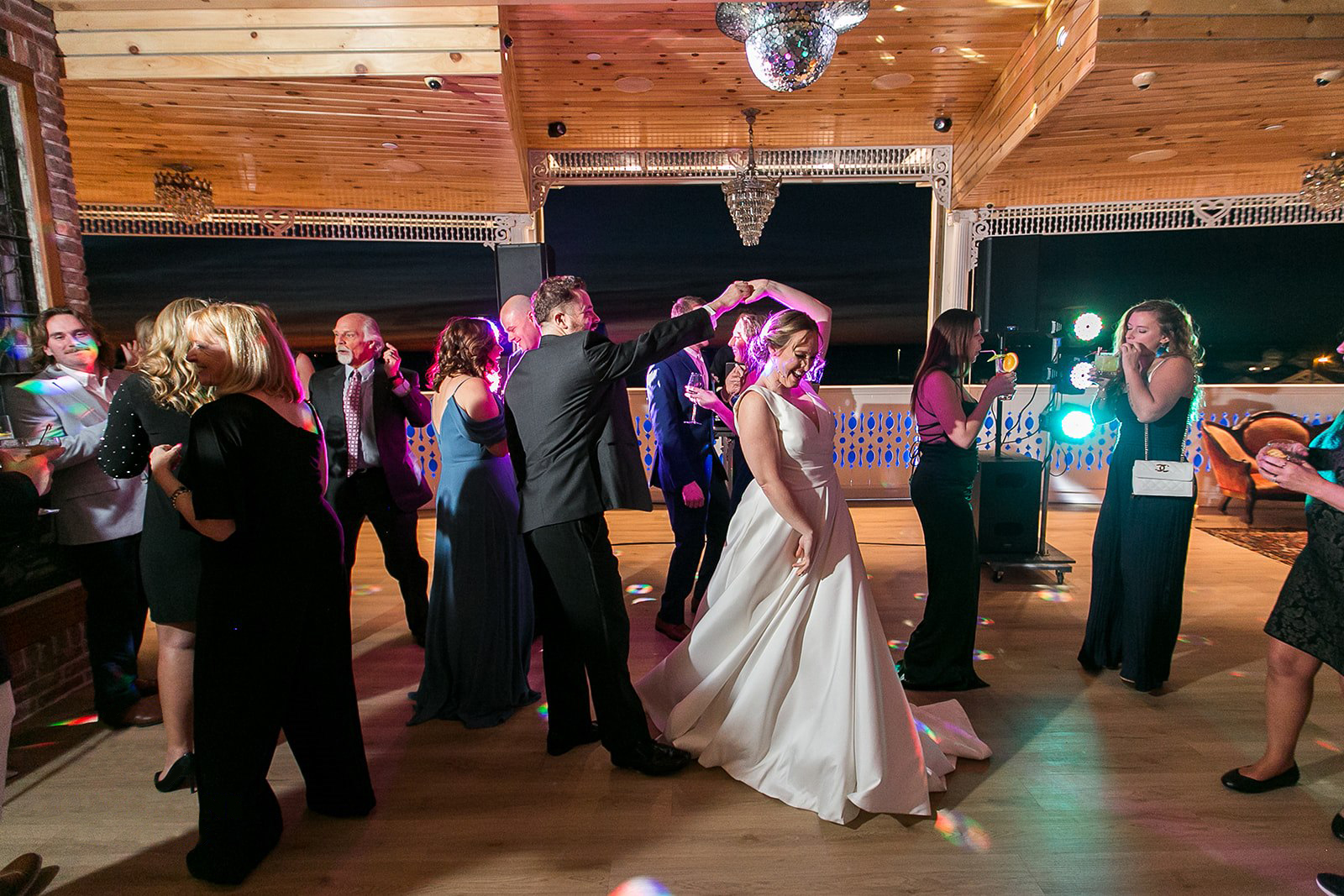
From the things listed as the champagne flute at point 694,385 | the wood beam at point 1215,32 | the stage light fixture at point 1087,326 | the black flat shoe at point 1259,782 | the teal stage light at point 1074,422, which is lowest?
the black flat shoe at point 1259,782

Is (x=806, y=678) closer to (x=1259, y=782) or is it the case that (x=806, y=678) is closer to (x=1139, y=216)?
(x=1259, y=782)

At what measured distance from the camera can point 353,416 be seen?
Result: 10.7 feet

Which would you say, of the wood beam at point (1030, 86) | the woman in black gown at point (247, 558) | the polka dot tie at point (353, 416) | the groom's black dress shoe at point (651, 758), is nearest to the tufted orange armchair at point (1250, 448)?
the wood beam at point (1030, 86)

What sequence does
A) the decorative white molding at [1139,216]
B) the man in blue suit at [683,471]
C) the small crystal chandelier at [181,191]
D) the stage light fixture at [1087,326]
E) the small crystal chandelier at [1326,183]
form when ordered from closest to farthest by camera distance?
1. the man in blue suit at [683,471]
2. the stage light fixture at [1087,326]
3. the small crystal chandelier at [1326,183]
4. the small crystal chandelier at [181,191]
5. the decorative white molding at [1139,216]

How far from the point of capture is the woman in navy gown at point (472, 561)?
2.84 metres

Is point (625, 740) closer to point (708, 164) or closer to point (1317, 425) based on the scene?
point (708, 164)

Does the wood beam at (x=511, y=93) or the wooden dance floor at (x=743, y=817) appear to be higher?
the wood beam at (x=511, y=93)

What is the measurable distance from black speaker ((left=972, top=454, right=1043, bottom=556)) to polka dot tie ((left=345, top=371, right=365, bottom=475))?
3.65m

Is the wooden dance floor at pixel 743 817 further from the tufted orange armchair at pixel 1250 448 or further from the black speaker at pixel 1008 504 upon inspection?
the tufted orange armchair at pixel 1250 448

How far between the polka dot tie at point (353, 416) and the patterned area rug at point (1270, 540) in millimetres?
5990

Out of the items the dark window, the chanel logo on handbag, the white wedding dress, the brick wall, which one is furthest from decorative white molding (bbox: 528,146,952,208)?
the white wedding dress

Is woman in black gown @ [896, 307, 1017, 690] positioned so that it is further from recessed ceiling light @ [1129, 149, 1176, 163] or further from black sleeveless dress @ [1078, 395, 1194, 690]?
recessed ceiling light @ [1129, 149, 1176, 163]

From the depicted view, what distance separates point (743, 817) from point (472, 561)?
138cm

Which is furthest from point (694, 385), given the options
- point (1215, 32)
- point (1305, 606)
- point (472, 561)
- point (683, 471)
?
point (1215, 32)
